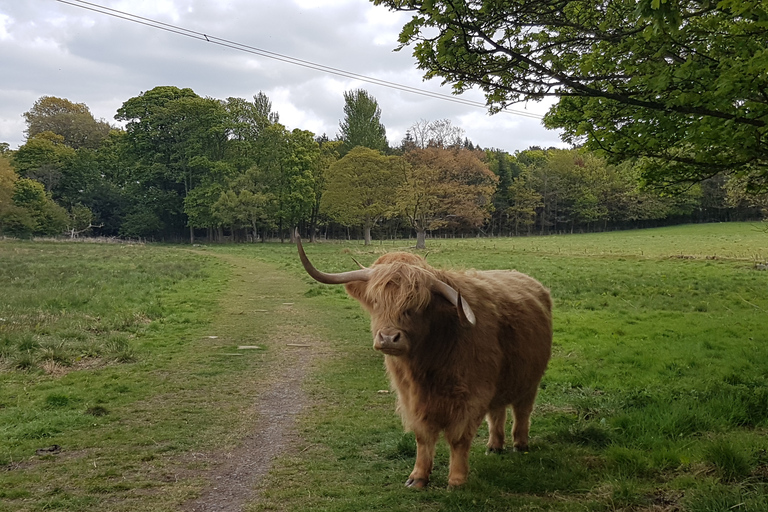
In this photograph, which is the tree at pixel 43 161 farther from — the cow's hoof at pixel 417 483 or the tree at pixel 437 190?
the cow's hoof at pixel 417 483

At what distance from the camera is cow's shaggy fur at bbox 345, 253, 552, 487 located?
13.9 ft

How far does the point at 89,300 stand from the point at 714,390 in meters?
14.6

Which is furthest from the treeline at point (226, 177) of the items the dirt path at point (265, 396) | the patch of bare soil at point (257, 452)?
the patch of bare soil at point (257, 452)

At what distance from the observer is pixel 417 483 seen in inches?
173

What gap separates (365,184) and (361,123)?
23.2m

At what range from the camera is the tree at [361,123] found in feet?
222

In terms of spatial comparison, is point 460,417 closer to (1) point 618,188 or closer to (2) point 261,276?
(2) point 261,276

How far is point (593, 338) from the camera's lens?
1088cm

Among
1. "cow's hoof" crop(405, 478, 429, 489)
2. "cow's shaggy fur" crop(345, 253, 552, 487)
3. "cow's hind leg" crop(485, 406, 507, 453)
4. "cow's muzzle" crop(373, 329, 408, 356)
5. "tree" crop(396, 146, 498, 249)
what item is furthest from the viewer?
"tree" crop(396, 146, 498, 249)

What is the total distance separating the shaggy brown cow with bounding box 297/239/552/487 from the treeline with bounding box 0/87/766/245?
39.4 meters

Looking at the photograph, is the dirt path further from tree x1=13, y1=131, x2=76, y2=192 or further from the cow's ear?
tree x1=13, y1=131, x2=76, y2=192

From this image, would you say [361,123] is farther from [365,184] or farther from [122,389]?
[122,389]

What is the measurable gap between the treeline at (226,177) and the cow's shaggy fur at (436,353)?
39.4 meters

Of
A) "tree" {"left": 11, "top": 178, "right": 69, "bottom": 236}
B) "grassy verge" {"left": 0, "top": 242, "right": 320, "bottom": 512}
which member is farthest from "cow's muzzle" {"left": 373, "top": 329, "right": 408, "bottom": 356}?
"tree" {"left": 11, "top": 178, "right": 69, "bottom": 236}
